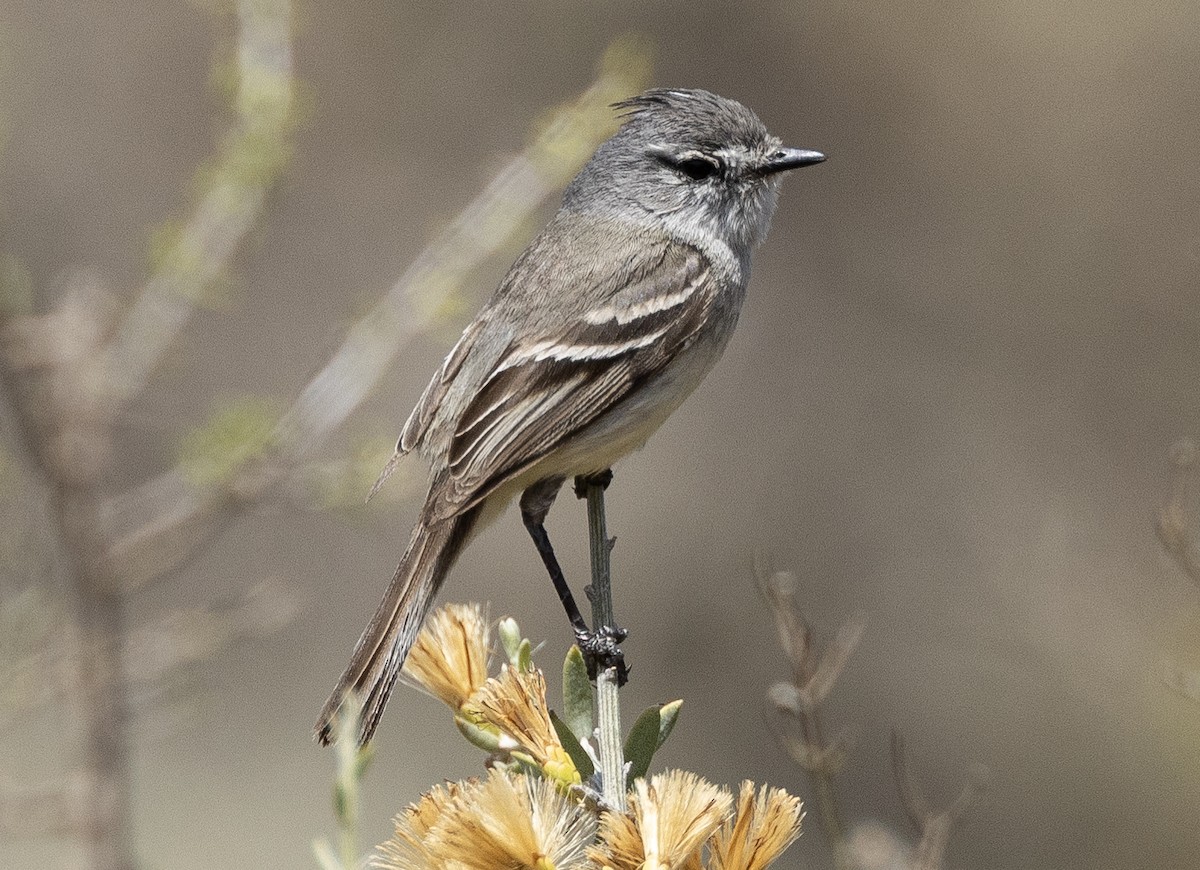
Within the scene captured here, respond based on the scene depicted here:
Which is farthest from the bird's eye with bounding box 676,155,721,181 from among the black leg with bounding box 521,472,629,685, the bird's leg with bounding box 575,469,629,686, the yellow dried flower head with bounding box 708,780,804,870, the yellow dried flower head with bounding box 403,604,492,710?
the yellow dried flower head with bounding box 708,780,804,870

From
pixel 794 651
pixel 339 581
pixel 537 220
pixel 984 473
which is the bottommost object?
pixel 794 651

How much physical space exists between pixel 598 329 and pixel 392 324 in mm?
878

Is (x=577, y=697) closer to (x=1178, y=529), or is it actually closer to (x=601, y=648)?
(x=601, y=648)

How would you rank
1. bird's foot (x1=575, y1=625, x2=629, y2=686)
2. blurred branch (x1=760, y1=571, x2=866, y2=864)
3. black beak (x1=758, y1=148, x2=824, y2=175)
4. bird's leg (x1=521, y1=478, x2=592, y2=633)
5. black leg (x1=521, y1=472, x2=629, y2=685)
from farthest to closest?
black beak (x1=758, y1=148, x2=824, y2=175), bird's leg (x1=521, y1=478, x2=592, y2=633), blurred branch (x1=760, y1=571, x2=866, y2=864), black leg (x1=521, y1=472, x2=629, y2=685), bird's foot (x1=575, y1=625, x2=629, y2=686)

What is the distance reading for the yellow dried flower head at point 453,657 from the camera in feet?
6.72

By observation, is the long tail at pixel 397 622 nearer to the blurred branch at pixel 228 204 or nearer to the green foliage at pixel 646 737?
the green foliage at pixel 646 737

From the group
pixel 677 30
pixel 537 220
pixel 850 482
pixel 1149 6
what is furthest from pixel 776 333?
pixel 537 220

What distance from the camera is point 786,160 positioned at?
13.4ft

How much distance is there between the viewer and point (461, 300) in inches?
175

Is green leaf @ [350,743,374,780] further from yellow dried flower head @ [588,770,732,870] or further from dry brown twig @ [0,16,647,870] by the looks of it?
dry brown twig @ [0,16,647,870]

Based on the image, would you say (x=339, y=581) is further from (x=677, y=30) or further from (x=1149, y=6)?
(x=1149, y=6)

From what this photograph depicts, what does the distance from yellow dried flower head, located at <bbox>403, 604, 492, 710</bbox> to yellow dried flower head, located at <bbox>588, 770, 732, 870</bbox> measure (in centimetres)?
45

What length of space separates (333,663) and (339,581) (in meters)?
0.59

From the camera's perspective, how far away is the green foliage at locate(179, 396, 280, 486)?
13.6 feet
